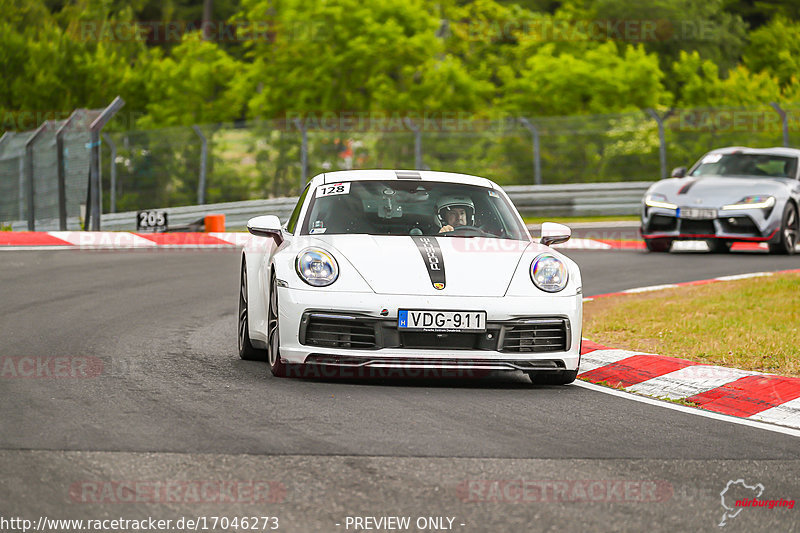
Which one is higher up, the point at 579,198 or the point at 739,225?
the point at 739,225

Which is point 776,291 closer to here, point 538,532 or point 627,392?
point 627,392

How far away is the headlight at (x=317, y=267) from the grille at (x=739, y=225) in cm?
1124

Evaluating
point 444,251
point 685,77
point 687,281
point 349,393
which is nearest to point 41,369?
point 349,393

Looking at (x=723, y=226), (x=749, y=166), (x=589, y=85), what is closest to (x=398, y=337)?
(x=723, y=226)

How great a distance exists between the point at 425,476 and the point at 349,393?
7.03ft

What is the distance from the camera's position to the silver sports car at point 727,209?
18031mm

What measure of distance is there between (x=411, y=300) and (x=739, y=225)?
37.9 ft

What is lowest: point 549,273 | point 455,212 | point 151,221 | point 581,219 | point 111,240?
point 581,219

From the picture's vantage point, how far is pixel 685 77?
4456 cm

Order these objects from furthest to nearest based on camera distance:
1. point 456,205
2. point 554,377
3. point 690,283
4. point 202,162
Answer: point 202,162, point 690,283, point 456,205, point 554,377

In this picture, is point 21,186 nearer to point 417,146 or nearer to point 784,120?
point 417,146

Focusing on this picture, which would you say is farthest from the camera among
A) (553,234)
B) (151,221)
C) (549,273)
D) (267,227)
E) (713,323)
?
(151,221)

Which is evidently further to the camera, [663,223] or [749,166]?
[749,166]

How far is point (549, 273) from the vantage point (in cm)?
799
